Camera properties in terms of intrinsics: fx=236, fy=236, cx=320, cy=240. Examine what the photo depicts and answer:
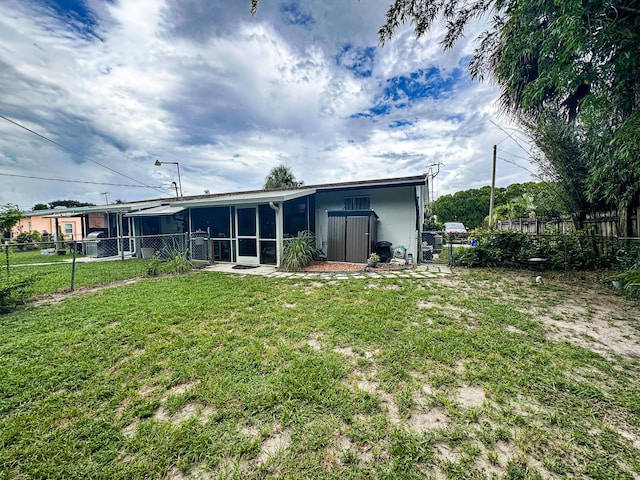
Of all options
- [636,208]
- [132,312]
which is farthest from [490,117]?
[132,312]

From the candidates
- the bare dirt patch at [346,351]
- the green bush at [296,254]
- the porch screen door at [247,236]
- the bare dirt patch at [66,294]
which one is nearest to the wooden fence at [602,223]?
the green bush at [296,254]

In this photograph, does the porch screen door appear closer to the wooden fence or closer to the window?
the window

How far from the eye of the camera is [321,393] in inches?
80.0

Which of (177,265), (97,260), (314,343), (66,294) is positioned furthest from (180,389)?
(97,260)

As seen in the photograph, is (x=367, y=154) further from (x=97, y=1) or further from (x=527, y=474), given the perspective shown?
(x=527, y=474)

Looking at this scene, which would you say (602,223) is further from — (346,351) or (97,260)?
(97,260)

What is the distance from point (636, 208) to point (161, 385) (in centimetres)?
1009

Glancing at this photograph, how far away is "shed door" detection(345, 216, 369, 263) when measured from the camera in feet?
27.5

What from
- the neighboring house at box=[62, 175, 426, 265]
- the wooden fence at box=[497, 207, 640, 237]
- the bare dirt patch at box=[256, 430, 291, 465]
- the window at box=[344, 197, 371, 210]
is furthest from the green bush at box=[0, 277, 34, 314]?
the wooden fence at box=[497, 207, 640, 237]

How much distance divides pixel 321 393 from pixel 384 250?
7.16 m

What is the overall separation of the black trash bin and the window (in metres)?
1.57

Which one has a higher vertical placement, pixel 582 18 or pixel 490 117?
pixel 490 117

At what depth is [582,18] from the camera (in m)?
3.08

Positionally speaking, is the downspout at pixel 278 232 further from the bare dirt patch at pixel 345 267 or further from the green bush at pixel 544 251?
the green bush at pixel 544 251
